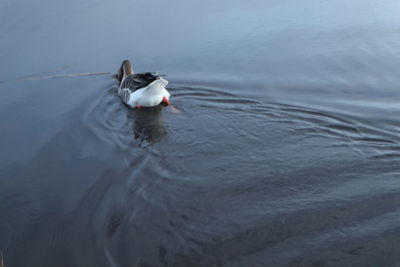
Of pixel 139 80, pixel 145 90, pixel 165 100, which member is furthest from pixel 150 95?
pixel 139 80

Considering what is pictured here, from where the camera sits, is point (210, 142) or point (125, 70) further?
point (125, 70)

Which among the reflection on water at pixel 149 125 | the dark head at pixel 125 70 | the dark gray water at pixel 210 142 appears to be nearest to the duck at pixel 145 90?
the reflection on water at pixel 149 125

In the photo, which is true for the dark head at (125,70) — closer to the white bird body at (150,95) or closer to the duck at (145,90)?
the duck at (145,90)

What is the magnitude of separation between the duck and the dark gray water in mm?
280

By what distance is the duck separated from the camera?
1048 centimetres

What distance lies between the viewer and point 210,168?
7855 mm

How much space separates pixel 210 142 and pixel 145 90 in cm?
270

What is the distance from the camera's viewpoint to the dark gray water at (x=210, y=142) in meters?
6.18

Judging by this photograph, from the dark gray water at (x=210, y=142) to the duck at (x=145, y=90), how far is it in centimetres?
28

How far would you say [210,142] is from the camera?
8.69 meters

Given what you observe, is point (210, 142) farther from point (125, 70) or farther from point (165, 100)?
point (125, 70)

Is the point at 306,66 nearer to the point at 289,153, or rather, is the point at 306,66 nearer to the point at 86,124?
the point at 289,153

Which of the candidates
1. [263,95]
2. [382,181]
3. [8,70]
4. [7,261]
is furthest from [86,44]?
[382,181]

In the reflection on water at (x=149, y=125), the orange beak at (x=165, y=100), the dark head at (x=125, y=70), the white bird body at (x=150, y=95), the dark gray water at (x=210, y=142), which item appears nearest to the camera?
the dark gray water at (x=210, y=142)
